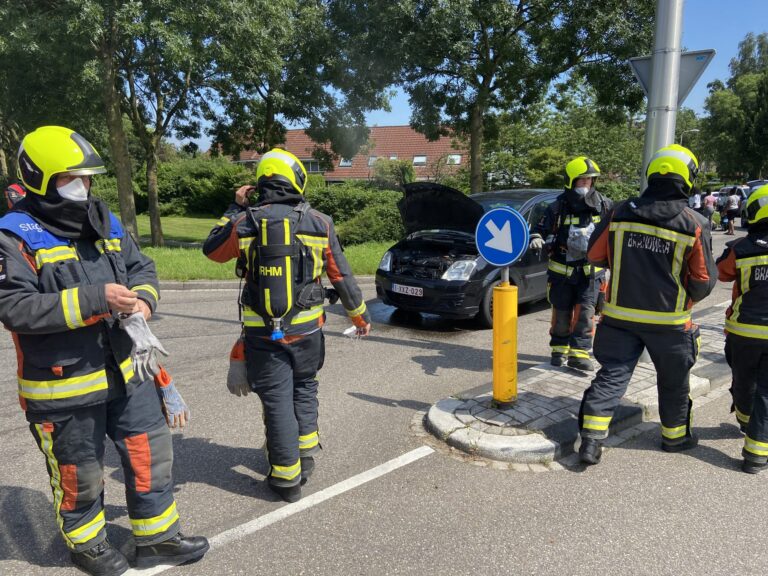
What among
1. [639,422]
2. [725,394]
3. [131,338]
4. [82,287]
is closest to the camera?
[82,287]

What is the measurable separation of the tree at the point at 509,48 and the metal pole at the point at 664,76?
8.71 metres

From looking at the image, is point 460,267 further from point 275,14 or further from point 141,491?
point 275,14

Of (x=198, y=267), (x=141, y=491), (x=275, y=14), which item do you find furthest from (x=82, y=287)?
(x=275, y=14)

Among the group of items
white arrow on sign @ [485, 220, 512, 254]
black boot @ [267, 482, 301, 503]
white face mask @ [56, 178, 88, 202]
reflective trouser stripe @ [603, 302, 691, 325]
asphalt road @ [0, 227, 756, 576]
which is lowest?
asphalt road @ [0, 227, 756, 576]

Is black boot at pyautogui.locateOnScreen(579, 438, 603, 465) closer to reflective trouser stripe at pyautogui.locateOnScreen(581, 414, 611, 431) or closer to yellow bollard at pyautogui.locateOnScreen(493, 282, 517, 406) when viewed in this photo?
reflective trouser stripe at pyautogui.locateOnScreen(581, 414, 611, 431)

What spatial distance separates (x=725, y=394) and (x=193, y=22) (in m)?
11.2

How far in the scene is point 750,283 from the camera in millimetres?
3594

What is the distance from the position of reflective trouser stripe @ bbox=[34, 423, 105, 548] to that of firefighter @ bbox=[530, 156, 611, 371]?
13.4ft

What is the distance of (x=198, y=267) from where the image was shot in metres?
11.1

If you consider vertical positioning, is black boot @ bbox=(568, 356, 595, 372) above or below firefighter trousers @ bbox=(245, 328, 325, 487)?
below

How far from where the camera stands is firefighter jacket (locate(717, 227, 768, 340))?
354 cm

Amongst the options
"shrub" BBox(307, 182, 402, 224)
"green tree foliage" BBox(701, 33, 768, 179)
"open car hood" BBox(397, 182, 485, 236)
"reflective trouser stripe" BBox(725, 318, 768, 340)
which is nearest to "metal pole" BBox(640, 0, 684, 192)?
"reflective trouser stripe" BBox(725, 318, 768, 340)

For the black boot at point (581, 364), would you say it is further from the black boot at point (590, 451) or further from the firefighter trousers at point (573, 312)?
the black boot at point (590, 451)

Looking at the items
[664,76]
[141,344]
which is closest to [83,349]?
[141,344]
